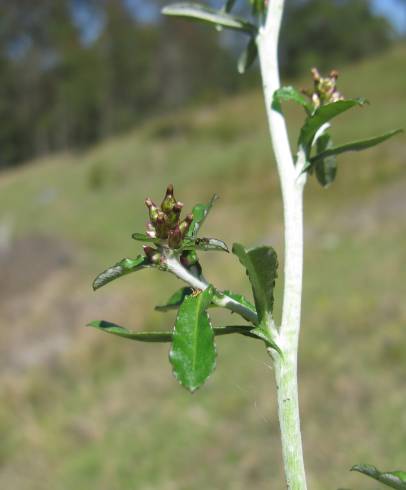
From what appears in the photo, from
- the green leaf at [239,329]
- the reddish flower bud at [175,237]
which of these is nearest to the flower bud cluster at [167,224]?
the reddish flower bud at [175,237]

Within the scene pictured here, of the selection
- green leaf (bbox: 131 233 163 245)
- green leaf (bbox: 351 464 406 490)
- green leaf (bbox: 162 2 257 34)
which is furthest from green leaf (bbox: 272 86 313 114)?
green leaf (bbox: 351 464 406 490)

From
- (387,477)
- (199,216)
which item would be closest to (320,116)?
(199,216)

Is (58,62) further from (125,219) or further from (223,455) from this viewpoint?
(223,455)

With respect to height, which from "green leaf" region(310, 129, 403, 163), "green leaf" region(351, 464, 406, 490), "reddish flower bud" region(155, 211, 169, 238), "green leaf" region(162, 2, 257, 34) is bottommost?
"green leaf" region(351, 464, 406, 490)

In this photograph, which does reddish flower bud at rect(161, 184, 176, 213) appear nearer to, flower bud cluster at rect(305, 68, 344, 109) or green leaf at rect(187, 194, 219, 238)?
green leaf at rect(187, 194, 219, 238)

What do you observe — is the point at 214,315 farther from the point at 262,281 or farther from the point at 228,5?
the point at 262,281

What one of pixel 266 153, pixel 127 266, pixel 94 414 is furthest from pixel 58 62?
pixel 127 266
